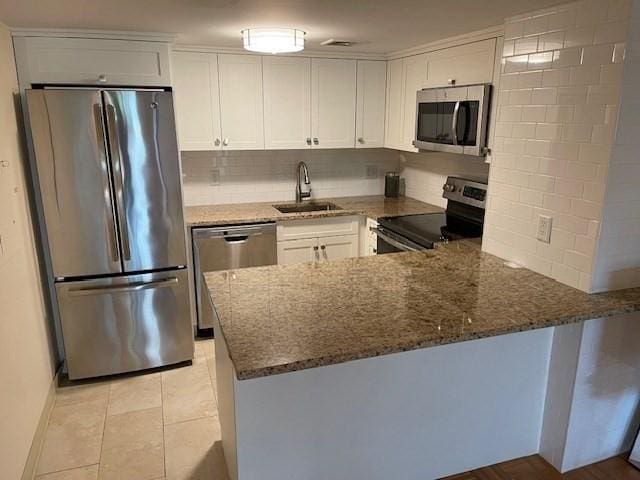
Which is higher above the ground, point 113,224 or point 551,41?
point 551,41

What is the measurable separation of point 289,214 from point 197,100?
3.56 ft

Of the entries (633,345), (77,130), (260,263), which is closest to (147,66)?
(77,130)

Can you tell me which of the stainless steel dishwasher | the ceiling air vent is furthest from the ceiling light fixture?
the stainless steel dishwasher

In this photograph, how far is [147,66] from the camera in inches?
115

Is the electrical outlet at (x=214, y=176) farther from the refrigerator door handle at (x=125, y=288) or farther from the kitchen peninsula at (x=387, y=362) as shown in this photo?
the kitchen peninsula at (x=387, y=362)

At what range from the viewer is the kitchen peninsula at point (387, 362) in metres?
1.61

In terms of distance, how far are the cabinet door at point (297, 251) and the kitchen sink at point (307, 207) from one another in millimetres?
401

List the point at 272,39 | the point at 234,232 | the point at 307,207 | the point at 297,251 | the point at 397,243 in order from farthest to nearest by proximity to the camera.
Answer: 1. the point at 307,207
2. the point at 297,251
3. the point at 234,232
4. the point at 397,243
5. the point at 272,39

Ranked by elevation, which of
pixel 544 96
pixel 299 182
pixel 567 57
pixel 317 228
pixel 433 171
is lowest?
pixel 317 228

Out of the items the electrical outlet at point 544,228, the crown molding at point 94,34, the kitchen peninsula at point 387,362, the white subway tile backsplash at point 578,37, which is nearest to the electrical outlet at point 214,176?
the crown molding at point 94,34

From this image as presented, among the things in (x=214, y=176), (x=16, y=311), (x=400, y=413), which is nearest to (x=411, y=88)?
(x=214, y=176)

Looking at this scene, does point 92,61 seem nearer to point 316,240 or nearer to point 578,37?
point 316,240

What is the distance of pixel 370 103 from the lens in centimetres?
391

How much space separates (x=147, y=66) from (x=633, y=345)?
306 centimetres
